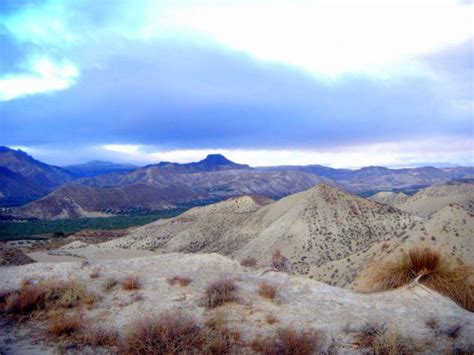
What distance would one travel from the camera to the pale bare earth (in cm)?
697

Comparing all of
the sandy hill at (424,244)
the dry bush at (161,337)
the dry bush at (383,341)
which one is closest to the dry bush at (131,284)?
the dry bush at (161,337)

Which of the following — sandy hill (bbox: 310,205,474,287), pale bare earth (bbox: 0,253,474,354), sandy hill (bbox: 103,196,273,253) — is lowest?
sandy hill (bbox: 103,196,273,253)

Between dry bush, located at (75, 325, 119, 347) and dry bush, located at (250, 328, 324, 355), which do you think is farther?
dry bush, located at (75, 325, 119, 347)

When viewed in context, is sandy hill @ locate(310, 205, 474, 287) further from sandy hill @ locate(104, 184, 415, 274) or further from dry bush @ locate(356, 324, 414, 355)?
dry bush @ locate(356, 324, 414, 355)

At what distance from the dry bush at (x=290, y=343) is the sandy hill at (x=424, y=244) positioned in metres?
13.6

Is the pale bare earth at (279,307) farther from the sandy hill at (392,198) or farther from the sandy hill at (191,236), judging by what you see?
the sandy hill at (392,198)

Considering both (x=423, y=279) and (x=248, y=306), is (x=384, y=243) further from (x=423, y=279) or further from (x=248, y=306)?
(x=248, y=306)

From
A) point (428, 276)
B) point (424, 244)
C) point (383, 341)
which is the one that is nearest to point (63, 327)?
point (383, 341)

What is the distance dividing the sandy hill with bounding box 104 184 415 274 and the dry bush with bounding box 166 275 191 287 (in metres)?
18.5

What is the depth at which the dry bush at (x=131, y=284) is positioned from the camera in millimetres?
9663

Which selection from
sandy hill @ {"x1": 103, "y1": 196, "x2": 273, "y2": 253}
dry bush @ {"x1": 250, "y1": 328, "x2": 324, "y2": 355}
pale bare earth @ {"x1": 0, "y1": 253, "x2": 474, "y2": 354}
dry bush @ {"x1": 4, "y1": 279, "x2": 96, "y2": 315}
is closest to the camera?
dry bush @ {"x1": 250, "y1": 328, "x2": 324, "y2": 355}

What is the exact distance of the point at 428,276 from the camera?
9.26 meters

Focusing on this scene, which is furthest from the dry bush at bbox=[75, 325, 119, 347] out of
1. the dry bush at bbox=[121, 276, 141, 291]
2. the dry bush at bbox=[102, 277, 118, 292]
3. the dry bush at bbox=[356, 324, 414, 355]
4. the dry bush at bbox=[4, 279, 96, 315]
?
the dry bush at bbox=[356, 324, 414, 355]

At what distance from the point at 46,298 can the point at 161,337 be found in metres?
3.88
